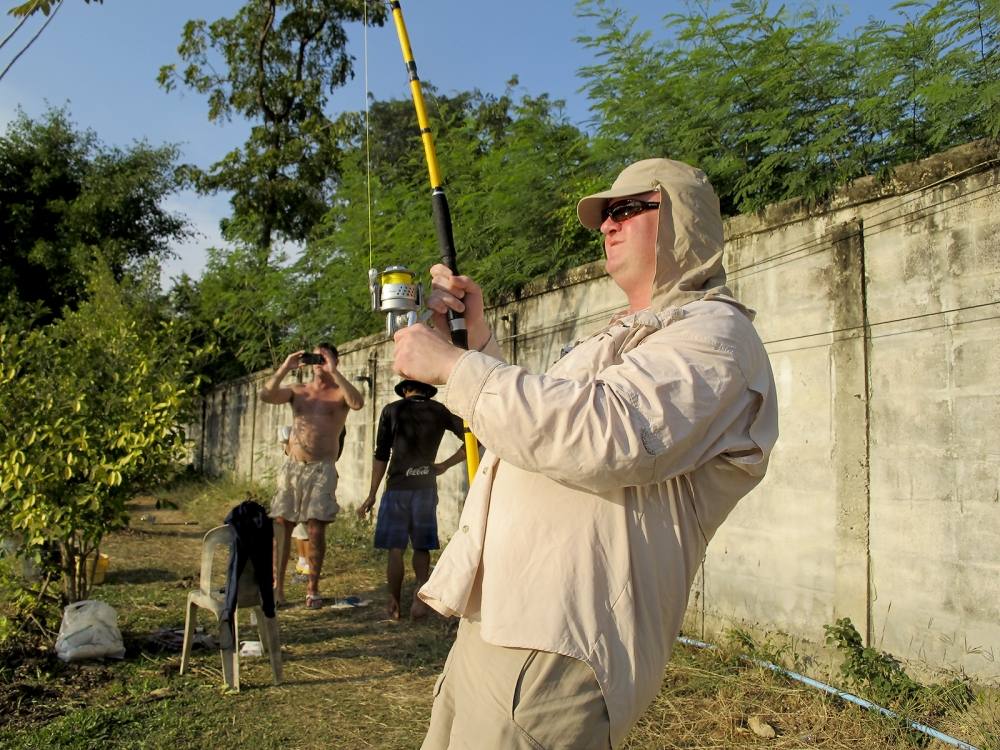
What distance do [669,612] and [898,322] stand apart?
118 inches

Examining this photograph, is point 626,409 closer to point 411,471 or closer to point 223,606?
point 223,606

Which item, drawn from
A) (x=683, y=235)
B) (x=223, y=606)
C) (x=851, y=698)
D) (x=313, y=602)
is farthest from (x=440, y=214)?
(x=313, y=602)

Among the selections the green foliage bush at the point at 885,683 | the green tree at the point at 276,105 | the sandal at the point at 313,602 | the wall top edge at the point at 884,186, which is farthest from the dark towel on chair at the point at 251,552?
the green tree at the point at 276,105

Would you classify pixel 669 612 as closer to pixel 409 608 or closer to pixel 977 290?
pixel 977 290

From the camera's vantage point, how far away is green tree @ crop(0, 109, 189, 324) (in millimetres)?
22250

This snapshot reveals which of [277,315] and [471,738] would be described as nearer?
[471,738]

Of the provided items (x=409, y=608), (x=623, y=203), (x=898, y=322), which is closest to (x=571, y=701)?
(x=623, y=203)

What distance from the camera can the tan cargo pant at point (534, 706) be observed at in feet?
5.45

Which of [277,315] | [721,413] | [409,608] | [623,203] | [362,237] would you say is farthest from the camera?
[277,315]

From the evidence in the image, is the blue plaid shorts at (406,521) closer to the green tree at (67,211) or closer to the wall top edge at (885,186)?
the wall top edge at (885,186)

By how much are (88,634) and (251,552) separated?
1086mm

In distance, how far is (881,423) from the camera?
4211 millimetres

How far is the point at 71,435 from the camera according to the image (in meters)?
5.35

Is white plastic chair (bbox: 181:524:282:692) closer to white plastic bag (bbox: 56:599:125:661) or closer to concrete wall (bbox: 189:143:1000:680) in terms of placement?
white plastic bag (bbox: 56:599:125:661)
